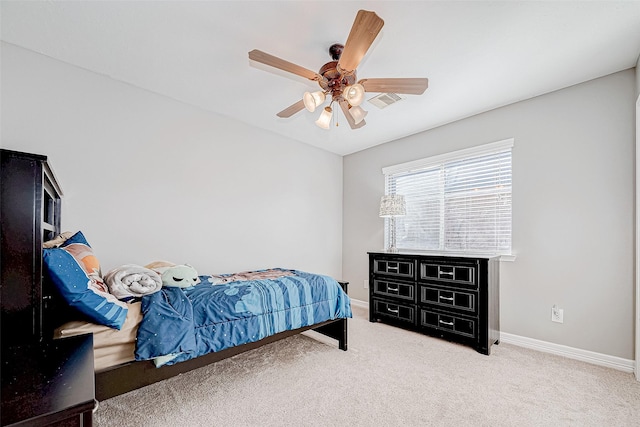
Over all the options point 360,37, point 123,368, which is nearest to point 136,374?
point 123,368

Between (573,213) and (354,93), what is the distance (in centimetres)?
233

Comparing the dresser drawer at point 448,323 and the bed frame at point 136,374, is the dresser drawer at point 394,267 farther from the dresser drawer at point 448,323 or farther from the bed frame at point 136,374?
the bed frame at point 136,374

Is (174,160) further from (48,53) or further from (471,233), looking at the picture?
(471,233)

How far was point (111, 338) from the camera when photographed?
57.3 inches

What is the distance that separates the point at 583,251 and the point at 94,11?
13.7ft

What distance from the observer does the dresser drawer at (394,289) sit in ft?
10.4

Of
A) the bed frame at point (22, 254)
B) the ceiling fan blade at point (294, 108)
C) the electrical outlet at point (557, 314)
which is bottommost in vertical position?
the electrical outlet at point (557, 314)

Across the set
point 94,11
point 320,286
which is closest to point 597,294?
point 320,286

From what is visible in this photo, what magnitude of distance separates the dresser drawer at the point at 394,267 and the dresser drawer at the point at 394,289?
10 cm

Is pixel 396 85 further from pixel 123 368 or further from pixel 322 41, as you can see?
pixel 123 368

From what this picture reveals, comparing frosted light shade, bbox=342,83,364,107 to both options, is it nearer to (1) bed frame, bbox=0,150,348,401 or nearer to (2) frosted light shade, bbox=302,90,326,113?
(2) frosted light shade, bbox=302,90,326,113

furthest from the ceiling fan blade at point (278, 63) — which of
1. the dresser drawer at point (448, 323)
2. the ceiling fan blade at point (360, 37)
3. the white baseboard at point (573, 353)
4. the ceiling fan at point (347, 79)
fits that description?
the white baseboard at point (573, 353)

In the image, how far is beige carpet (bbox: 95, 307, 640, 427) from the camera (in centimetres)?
167

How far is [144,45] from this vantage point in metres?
2.16
